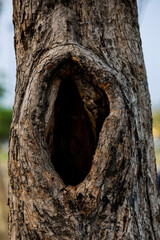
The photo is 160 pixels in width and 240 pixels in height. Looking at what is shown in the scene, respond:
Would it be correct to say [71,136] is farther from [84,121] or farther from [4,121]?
[4,121]

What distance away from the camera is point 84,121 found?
139 cm

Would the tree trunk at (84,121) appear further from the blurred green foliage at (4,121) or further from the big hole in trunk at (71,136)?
the blurred green foliage at (4,121)

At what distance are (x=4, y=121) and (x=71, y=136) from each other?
3509 mm

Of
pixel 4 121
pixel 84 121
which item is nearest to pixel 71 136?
pixel 84 121

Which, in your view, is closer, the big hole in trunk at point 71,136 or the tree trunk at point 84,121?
the tree trunk at point 84,121

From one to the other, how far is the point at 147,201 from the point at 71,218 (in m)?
0.38

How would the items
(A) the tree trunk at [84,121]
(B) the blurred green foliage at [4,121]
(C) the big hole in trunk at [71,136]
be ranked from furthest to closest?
(B) the blurred green foliage at [4,121]
(C) the big hole in trunk at [71,136]
(A) the tree trunk at [84,121]

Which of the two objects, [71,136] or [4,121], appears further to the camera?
[4,121]

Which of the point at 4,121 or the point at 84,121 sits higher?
the point at 4,121

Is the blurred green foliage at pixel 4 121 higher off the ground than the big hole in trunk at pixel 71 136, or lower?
higher

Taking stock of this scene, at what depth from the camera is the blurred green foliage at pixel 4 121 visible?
461 cm

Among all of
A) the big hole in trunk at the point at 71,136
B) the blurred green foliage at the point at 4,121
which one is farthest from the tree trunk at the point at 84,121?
the blurred green foliage at the point at 4,121

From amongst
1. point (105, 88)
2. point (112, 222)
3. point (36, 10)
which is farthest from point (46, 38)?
point (112, 222)

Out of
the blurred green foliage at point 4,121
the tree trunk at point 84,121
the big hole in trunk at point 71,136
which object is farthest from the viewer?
the blurred green foliage at point 4,121
